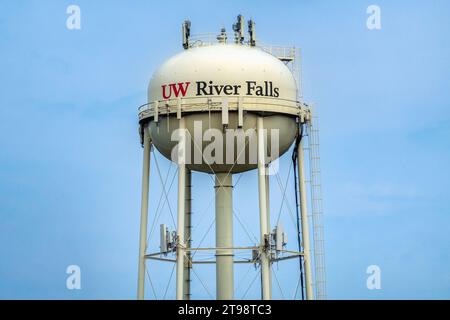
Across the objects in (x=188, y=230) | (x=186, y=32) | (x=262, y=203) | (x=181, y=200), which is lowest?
(x=188, y=230)

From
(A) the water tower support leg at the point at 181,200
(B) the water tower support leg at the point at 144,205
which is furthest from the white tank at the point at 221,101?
(B) the water tower support leg at the point at 144,205

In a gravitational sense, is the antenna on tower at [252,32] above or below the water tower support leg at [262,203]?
above

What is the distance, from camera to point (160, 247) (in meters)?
36.6

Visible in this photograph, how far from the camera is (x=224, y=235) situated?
126 ft

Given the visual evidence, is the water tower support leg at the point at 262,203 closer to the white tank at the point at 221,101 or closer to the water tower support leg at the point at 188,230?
the white tank at the point at 221,101

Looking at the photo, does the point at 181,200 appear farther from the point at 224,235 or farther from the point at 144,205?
the point at 224,235

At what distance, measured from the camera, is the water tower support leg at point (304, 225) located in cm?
3738

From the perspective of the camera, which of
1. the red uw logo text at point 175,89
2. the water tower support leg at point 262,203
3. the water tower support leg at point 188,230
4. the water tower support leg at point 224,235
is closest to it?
the water tower support leg at point 262,203

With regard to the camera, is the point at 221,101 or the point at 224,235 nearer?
the point at 221,101

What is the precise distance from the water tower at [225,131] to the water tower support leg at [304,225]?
4 centimetres

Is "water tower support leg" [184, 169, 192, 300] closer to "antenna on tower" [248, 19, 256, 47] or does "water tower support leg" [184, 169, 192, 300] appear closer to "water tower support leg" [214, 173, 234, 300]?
"water tower support leg" [214, 173, 234, 300]

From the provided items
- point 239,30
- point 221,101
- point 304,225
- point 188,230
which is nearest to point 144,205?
point 188,230

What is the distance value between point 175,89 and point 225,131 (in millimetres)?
2471
